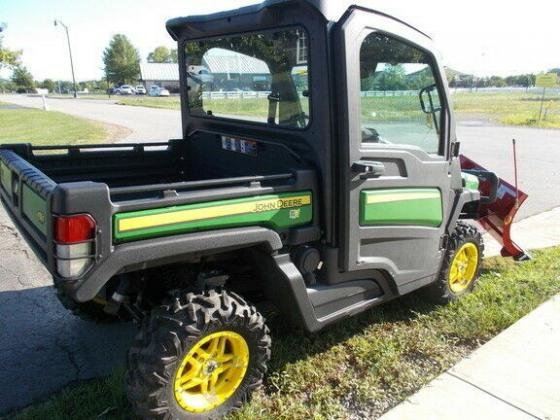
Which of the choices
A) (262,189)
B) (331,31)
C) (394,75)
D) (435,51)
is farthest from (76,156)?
(435,51)

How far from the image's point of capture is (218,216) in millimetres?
2449

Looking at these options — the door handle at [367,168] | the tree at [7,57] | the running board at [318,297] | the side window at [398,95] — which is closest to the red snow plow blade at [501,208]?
the side window at [398,95]

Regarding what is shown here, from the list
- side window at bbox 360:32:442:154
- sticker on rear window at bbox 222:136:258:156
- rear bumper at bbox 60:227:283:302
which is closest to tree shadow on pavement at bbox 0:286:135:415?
rear bumper at bbox 60:227:283:302

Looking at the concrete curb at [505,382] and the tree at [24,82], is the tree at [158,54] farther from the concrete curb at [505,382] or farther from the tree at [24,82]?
the concrete curb at [505,382]

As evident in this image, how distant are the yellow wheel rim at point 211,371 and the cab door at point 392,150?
2.73 ft

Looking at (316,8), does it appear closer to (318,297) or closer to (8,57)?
(318,297)

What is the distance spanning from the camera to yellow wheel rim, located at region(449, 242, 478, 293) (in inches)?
162

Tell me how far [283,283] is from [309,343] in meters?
0.82

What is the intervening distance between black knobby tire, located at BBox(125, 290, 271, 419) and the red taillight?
614 millimetres

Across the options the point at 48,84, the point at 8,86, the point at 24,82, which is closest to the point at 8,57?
the point at 24,82

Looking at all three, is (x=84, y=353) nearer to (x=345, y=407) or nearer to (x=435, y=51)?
(x=345, y=407)

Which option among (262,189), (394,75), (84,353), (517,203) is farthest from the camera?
(517,203)

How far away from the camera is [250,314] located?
2.66 meters

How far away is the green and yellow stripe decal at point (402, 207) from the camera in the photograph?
300 centimetres
